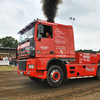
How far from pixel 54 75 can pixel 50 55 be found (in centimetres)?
95

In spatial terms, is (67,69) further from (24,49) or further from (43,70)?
(24,49)

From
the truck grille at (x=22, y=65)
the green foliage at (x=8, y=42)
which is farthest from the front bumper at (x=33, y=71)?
the green foliage at (x=8, y=42)

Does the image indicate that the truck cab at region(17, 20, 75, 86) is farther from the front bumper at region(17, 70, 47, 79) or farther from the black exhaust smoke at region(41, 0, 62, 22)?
the black exhaust smoke at region(41, 0, 62, 22)

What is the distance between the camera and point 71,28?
640 cm

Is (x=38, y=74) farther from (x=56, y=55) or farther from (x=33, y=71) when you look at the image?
(x=56, y=55)

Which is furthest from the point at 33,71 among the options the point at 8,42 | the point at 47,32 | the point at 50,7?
the point at 8,42

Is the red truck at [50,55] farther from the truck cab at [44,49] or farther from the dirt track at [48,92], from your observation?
the dirt track at [48,92]

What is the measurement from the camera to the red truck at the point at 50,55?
5145 millimetres

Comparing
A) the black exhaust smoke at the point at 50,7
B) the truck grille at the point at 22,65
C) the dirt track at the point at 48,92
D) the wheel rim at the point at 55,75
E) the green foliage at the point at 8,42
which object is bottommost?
the dirt track at the point at 48,92

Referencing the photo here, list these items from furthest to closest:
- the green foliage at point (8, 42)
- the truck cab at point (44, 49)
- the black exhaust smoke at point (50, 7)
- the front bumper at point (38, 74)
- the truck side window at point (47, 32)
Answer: the green foliage at point (8, 42)
the black exhaust smoke at point (50, 7)
the truck side window at point (47, 32)
the truck cab at point (44, 49)
the front bumper at point (38, 74)

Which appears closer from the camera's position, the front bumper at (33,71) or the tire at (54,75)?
the front bumper at (33,71)

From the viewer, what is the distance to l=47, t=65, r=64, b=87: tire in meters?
5.29

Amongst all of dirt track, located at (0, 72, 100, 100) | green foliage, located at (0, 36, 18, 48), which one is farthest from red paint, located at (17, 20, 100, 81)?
green foliage, located at (0, 36, 18, 48)

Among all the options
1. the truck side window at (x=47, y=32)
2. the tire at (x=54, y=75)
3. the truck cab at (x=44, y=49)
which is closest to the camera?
the truck cab at (x=44, y=49)
